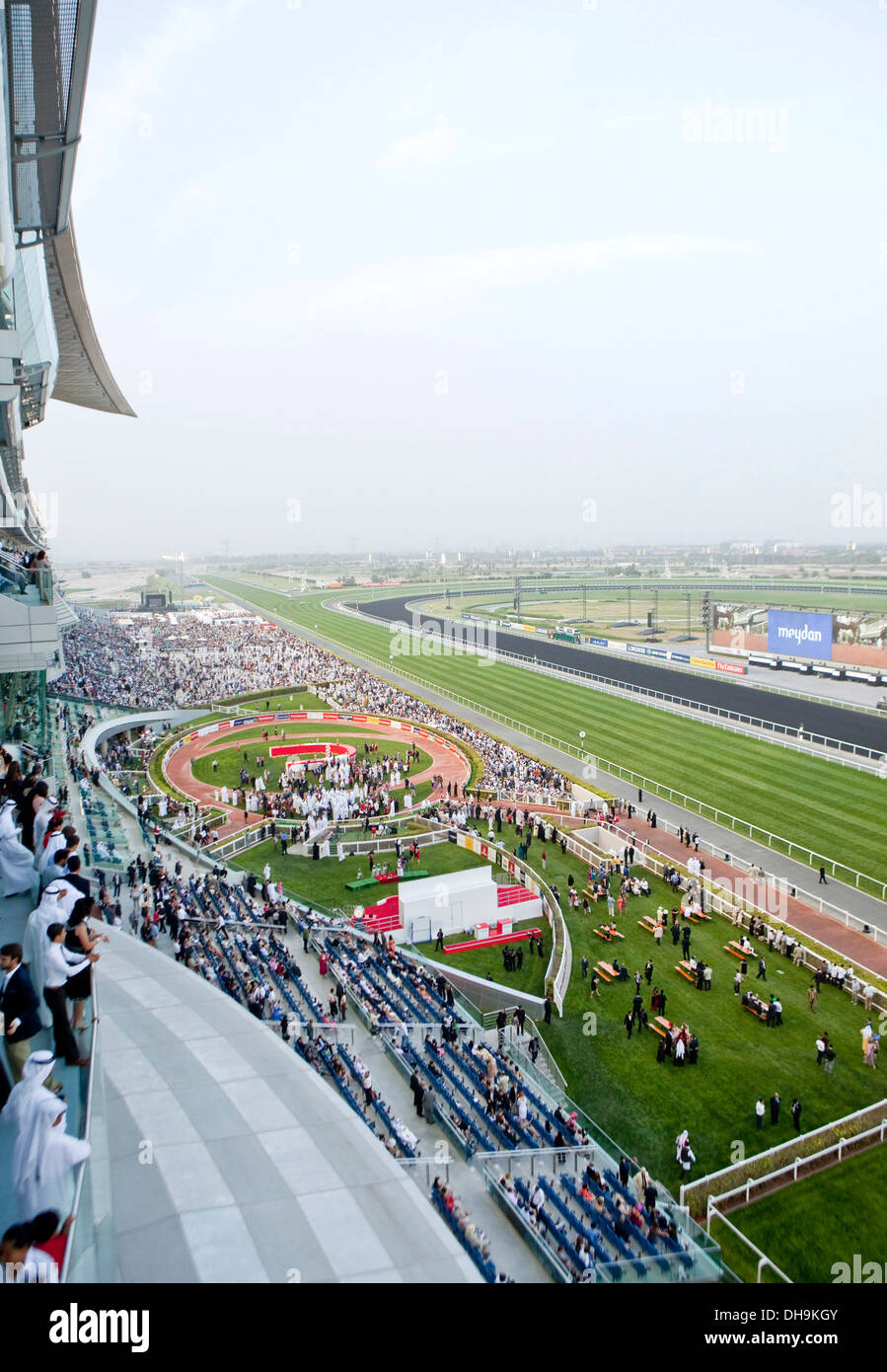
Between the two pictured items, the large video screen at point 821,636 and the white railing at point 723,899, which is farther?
the large video screen at point 821,636

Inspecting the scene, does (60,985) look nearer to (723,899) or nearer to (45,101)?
(45,101)

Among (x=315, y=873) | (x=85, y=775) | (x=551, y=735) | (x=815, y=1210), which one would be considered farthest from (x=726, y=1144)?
(x=551, y=735)

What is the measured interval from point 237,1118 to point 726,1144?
851cm

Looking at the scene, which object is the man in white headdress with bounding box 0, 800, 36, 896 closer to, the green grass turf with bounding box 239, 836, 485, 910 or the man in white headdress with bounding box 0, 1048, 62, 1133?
the man in white headdress with bounding box 0, 1048, 62, 1133

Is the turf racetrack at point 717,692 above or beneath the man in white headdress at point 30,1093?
beneath

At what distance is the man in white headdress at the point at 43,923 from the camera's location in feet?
22.9

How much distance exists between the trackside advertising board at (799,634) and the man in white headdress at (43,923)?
187 feet

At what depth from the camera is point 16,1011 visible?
5.64 metres

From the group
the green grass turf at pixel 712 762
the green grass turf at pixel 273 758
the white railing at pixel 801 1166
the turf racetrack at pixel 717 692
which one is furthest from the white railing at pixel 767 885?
the turf racetrack at pixel 717 692

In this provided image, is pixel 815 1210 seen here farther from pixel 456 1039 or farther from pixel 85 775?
pixel 85 775

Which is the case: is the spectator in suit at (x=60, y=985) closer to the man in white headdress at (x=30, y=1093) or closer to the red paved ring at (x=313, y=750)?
the man in white headdress at (x=30, y=1093)

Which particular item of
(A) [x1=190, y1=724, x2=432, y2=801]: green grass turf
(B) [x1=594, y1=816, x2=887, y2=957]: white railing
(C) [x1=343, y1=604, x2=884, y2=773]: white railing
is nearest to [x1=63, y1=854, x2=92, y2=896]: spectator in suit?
(B) [x1=594, y1=816, x2=887, y2=957]: white railing

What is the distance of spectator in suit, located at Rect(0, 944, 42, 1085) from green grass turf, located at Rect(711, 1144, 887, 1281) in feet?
32.5

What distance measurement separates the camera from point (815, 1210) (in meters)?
12.7
